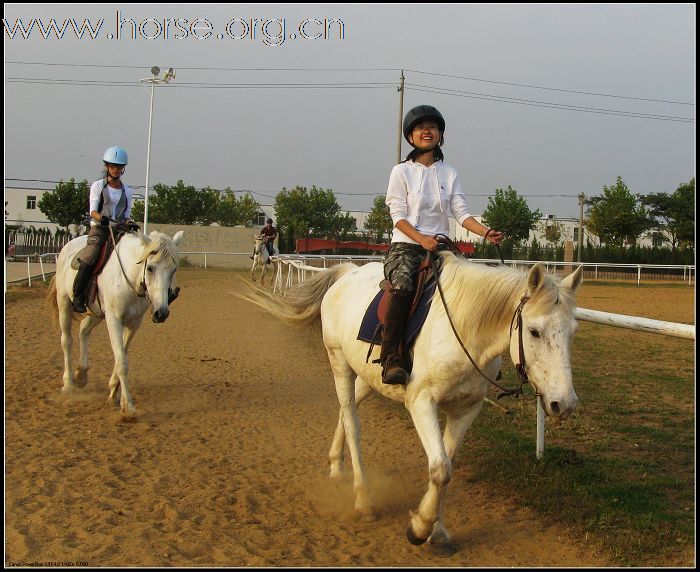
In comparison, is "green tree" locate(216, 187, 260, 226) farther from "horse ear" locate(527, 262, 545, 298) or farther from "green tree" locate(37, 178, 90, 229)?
"horse ear" locate(527, 262, 545, 298)

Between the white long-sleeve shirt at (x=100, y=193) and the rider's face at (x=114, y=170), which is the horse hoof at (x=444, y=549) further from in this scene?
the rider's face at (x=114, y=170)

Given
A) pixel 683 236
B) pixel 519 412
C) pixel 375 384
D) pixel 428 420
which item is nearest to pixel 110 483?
pixel 375 384

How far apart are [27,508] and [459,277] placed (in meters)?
3.42

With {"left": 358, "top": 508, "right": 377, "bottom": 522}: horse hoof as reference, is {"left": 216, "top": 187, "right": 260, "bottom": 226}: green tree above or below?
above

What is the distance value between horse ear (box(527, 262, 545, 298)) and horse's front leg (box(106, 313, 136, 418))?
484cm

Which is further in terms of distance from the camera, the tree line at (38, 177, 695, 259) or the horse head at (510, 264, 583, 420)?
the tree line at (38, 177, 695, 259)

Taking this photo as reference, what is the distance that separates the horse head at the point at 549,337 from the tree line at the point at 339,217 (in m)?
37.0

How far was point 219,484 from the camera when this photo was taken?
5.14 meters

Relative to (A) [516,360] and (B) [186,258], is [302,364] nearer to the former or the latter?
(A) [516,360]

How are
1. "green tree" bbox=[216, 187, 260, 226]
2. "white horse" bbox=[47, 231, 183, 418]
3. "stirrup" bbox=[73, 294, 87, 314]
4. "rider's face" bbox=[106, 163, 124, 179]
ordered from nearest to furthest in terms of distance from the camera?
"white horse" bbox=[47, 231, 183, 418] < "stirrup" bbox=[73, 294, 87, 314] < "rider's face" bbox=[106, 163, 124, 179] < "green tree" bbox=[216, 187, 260, 226]

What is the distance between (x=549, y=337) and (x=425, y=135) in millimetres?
1874

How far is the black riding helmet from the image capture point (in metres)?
4.62

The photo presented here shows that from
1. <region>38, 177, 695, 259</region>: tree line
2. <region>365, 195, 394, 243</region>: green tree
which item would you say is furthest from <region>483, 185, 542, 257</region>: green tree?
<region>365, 195, 394, 243</region>: green tree

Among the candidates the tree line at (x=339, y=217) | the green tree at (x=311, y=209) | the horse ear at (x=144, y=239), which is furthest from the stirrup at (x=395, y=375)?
the green tree at (x=311, y=209)
